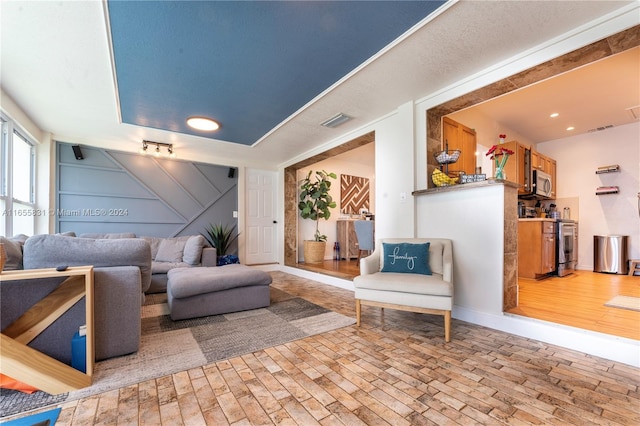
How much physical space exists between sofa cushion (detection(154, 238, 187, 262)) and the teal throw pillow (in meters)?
3.32

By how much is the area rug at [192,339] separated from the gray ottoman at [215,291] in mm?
86

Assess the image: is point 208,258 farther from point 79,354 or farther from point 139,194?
point 79,354

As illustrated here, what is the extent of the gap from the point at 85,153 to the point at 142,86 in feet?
8.52

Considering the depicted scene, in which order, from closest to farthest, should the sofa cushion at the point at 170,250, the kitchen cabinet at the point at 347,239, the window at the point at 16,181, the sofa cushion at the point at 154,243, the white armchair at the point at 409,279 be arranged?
1. the white armchair at the point at 409,279
2. the window at the point at 16,181
3. the sofa cushion at the point at 170,250
4. the sofa cushion at the point at 154,243
5. the kitchen cabinet at the point at 347,239

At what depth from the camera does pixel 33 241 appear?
5.35 ft

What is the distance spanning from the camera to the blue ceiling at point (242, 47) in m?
1.73

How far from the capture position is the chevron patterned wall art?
22.0ft

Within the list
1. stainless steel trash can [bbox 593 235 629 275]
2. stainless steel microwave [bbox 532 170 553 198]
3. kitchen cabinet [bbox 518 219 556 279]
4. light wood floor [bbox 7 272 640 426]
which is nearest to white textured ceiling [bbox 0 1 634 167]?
light wood floor [bbox 7 272 640 426]

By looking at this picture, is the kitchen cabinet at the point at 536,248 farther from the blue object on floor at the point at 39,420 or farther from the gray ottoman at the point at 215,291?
the blue object on floor at the point at 39,420

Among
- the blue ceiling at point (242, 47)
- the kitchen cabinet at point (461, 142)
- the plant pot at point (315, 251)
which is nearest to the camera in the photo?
the blue ceiling at point (242, 47)

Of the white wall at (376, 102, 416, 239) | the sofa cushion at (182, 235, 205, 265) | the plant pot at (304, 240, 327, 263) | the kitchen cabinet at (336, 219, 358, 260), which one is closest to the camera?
the white wall at (376, 102, 416, 239)

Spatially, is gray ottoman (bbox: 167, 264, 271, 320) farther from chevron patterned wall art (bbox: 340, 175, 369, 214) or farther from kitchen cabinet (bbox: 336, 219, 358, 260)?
chevron patterned wall art (bbox: 340, 175, 369, 214)

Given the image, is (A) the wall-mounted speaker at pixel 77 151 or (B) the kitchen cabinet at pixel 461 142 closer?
(B) the kitchen cabinet at pixel 461 142

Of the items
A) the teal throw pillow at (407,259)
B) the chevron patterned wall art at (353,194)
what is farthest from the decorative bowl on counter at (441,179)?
the chevron patterned wall art at (353,194)
